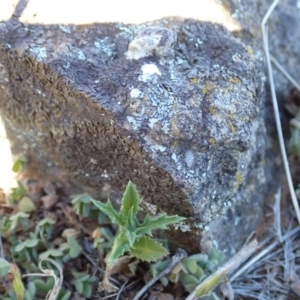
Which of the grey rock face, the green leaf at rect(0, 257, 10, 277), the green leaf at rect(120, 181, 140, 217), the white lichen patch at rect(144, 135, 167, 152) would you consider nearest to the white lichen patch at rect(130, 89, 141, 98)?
the grey rock face

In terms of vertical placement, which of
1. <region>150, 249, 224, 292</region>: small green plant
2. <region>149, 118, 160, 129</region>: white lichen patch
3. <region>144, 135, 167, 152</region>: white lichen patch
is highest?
<region>149, 118, 160, 129</region>: white lichen patch

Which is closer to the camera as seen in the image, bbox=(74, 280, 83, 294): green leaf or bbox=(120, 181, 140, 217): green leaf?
bbox=(120, 181, 140, 217): green leaf

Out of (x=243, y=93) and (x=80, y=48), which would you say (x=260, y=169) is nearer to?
(x=243, y=93)

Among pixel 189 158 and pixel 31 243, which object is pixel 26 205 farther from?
pixel 189 158

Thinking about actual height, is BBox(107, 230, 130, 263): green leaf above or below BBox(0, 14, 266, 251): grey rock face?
below

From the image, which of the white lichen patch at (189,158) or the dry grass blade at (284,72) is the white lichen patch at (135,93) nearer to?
the white lichen patch at (189,158)

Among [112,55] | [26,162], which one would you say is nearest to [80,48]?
[112,55]

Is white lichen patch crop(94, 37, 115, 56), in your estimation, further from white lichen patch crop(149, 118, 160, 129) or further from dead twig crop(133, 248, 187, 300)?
dead twig crop(133, 248, 187, 300)
